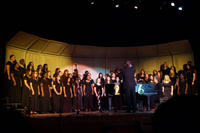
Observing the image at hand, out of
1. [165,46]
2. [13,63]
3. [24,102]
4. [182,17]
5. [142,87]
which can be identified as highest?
[182,17]

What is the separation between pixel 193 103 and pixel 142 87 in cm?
812

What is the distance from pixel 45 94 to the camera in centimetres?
1045

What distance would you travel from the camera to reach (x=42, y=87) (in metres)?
10.4

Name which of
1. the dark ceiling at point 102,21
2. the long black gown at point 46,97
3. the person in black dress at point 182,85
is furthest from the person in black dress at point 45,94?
the person in black dress at point 182,85

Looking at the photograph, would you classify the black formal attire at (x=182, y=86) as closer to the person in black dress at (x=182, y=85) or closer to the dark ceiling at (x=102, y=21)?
the person in black dress at (x=182, y=85)

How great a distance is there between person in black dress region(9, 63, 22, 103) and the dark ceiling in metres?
1.86

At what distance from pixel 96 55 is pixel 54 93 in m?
5.29

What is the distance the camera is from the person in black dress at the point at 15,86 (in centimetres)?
931

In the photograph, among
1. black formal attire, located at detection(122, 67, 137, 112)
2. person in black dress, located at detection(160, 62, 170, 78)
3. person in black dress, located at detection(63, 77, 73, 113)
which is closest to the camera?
black formal attire, located at detection(122, 67, 137, 112)

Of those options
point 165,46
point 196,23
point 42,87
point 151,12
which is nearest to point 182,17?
point 196,23

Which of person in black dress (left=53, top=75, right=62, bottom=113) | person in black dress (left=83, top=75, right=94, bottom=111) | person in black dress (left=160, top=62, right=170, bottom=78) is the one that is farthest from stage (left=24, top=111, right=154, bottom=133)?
person in black dress (left=160, top=62, right=170, bottom=78)

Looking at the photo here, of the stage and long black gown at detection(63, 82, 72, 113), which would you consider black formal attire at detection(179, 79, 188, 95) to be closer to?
long black gown at detection(63, 82, 72, 113)

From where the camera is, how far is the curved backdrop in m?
12.1

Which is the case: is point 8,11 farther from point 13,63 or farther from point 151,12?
point 151,12
